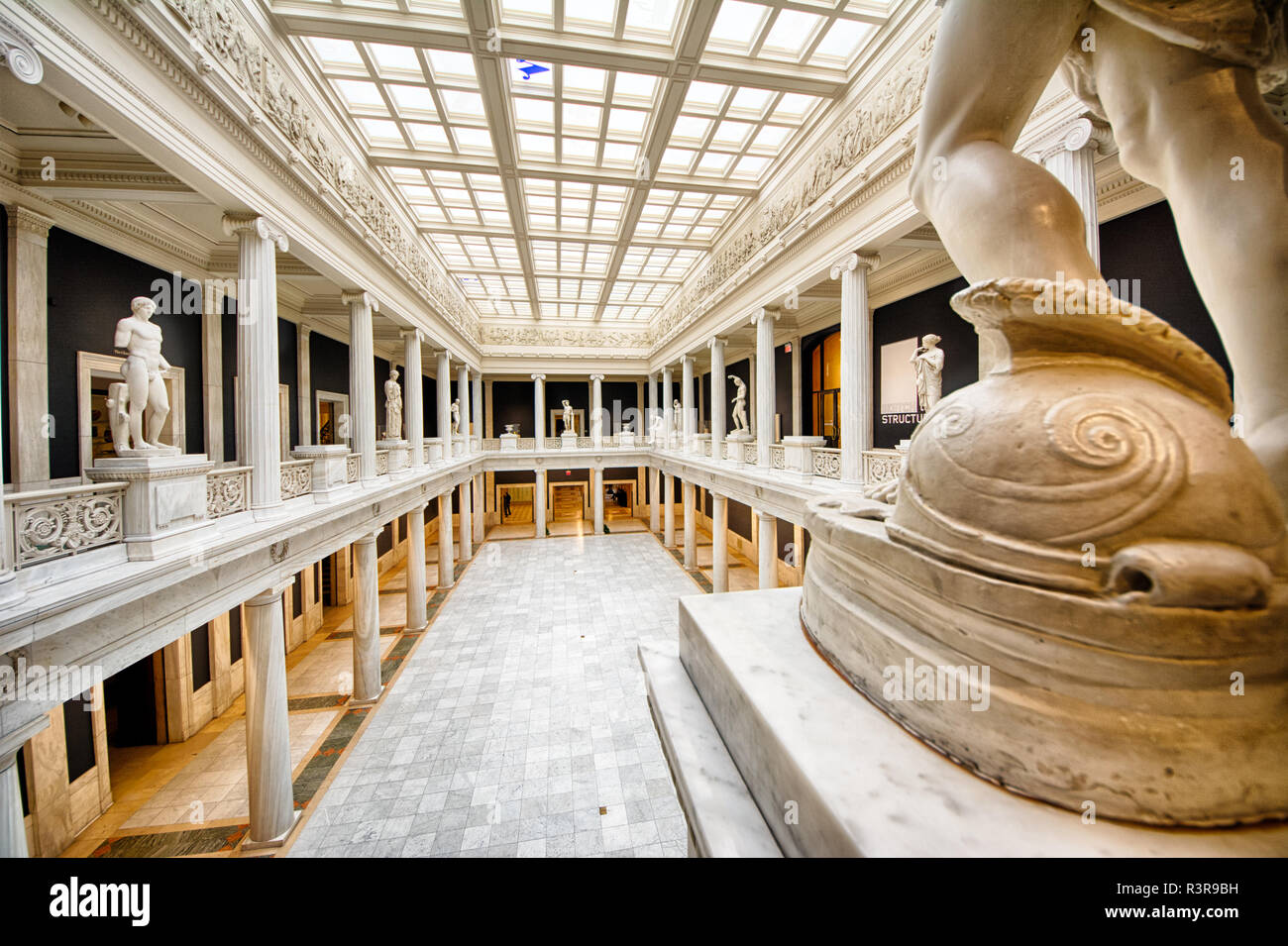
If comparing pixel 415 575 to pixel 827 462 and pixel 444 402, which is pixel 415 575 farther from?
pixel 827 462

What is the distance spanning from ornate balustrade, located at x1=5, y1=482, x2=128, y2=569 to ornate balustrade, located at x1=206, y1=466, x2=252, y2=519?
83cm

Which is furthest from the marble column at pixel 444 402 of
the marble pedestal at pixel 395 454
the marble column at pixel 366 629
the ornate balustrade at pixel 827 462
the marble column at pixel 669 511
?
the ornate balustrade at pixel 827 462

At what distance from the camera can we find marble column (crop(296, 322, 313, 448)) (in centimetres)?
1230

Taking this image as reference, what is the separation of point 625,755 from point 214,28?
31.3 feet

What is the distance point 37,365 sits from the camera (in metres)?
5.57

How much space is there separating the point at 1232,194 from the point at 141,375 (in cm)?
686

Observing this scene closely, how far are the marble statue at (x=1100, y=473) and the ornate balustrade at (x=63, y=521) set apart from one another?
5103 millimetres

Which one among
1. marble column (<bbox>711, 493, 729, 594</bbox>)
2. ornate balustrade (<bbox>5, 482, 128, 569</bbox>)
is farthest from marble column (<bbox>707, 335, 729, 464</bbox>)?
ornate balustrade (<bbox>5, 482, 128, 569</bbox>)

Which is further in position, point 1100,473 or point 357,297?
point 357,297

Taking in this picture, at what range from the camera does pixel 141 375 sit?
176 inches

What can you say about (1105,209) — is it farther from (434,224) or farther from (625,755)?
(434,224)

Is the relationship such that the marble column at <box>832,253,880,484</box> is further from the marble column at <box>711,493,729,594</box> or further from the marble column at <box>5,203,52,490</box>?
the marble column at <box>5,203,52,490</box>

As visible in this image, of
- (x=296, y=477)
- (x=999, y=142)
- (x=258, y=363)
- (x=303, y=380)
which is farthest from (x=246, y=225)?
(x=303, y=380)
